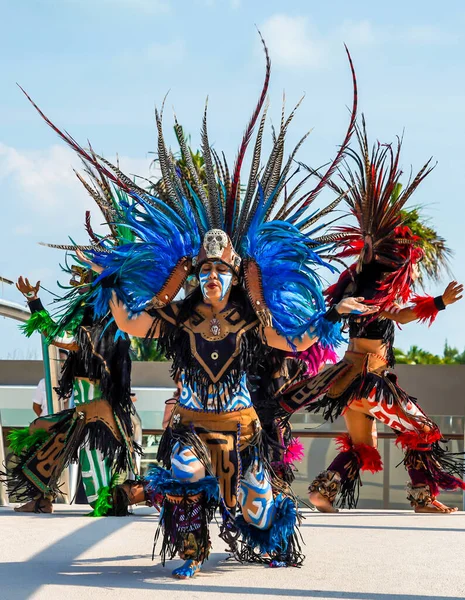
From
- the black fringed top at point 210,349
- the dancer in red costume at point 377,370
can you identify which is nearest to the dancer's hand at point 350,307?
the black fringed top at point 210,349

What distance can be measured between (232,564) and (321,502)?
98.8 inches

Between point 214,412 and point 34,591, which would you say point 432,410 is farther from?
point 34,591

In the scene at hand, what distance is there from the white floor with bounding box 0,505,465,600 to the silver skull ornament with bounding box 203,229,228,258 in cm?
156

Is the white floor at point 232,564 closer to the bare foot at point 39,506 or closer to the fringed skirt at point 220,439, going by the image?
the bare foot at point 39,506

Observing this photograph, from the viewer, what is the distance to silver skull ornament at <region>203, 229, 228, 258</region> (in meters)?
5.10

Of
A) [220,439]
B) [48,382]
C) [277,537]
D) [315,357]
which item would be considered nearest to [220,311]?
[220,439]

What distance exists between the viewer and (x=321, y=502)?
751cm

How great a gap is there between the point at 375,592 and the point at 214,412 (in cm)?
122

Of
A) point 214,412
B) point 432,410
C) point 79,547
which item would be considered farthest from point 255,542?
point 432,410

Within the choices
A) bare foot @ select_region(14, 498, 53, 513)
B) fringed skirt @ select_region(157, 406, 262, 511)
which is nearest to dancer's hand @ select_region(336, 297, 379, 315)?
fringed skirt @ select_region(157, 406, 262, 511)

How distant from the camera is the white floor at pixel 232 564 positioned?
4.26 metres

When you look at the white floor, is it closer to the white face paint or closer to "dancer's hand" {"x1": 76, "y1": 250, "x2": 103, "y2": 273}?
the white face paint

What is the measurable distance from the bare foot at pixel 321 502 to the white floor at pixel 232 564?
19.4 inches

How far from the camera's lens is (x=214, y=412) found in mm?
5008
